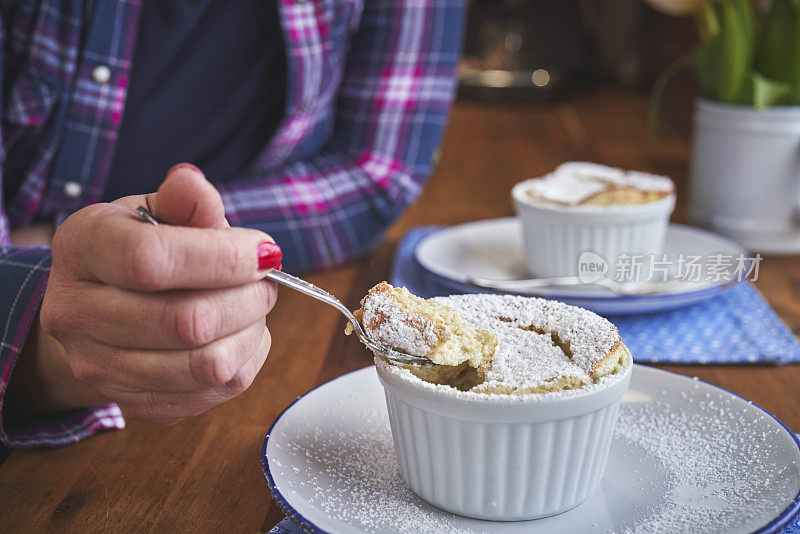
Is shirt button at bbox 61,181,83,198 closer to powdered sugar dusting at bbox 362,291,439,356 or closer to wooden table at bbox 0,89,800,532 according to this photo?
wooden table at bbox 0,89,800,532

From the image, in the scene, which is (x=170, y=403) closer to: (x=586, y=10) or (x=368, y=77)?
(x=368, y=77)

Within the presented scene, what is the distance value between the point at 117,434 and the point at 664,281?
0.65 meters

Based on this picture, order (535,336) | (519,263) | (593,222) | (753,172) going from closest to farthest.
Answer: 1. (535,336)
2. (593,222)
3. (519,263)
4. (753,172)

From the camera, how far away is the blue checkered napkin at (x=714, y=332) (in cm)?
82

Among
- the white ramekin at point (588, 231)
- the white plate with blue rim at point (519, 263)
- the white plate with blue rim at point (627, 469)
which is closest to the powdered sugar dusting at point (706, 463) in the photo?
the white plate with blue rim at point (627, 469)

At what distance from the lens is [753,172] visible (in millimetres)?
1200

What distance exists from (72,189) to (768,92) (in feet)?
3.22

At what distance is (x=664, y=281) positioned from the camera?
986mm

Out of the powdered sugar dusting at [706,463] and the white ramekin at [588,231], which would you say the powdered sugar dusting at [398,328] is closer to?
the powdered sugar dusting at [706,463]

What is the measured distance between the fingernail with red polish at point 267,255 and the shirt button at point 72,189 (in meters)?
0.63

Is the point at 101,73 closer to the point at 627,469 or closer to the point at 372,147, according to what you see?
the point at 372,147

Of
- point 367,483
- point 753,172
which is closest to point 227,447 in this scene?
point 367,483

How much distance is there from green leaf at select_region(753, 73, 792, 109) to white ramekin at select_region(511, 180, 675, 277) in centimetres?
27

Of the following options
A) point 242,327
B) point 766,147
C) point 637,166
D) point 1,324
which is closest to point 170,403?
point 242,327
